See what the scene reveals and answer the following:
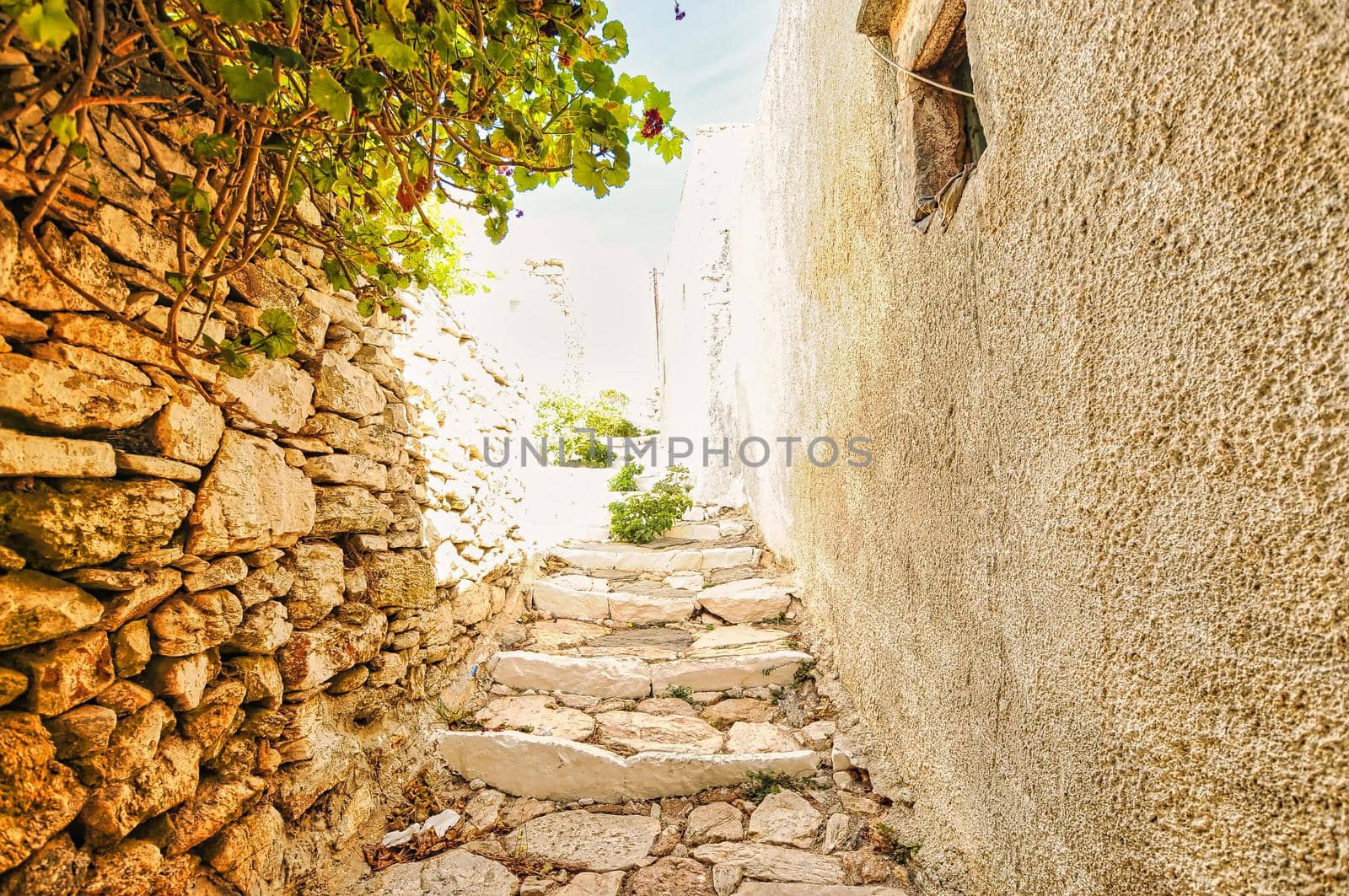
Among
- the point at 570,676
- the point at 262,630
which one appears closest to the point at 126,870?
the point at 262,630

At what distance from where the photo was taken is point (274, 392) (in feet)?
5.25

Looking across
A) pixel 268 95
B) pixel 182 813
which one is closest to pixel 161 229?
pixel 268 95

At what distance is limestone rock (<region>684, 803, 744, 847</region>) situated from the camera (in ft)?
6.15

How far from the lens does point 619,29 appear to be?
133 centimetres

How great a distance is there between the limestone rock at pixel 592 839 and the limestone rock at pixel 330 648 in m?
0.73

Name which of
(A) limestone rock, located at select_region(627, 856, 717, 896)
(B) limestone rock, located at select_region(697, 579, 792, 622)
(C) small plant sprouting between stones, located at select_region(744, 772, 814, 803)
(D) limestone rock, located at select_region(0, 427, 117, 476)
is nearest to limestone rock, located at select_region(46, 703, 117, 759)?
(D) limestone rock, located at select_region(0, 427, 117, 476)

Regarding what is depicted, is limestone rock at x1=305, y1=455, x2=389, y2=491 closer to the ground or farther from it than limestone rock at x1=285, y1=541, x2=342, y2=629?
farther from it

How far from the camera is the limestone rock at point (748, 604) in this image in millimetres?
3275

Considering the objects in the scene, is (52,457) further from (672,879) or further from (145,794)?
(672,879)

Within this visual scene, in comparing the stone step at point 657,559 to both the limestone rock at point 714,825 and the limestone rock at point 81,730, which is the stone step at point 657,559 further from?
the limestone rock at point 81,730

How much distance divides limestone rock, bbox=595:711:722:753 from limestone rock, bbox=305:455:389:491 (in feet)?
3.98

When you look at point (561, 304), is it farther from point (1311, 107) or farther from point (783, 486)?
point (1311, 107)

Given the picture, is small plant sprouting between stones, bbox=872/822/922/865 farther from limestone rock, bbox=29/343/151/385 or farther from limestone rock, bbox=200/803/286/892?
limestone rock, bbox=29/343/151/385

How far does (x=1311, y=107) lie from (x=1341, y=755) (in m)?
0.59
